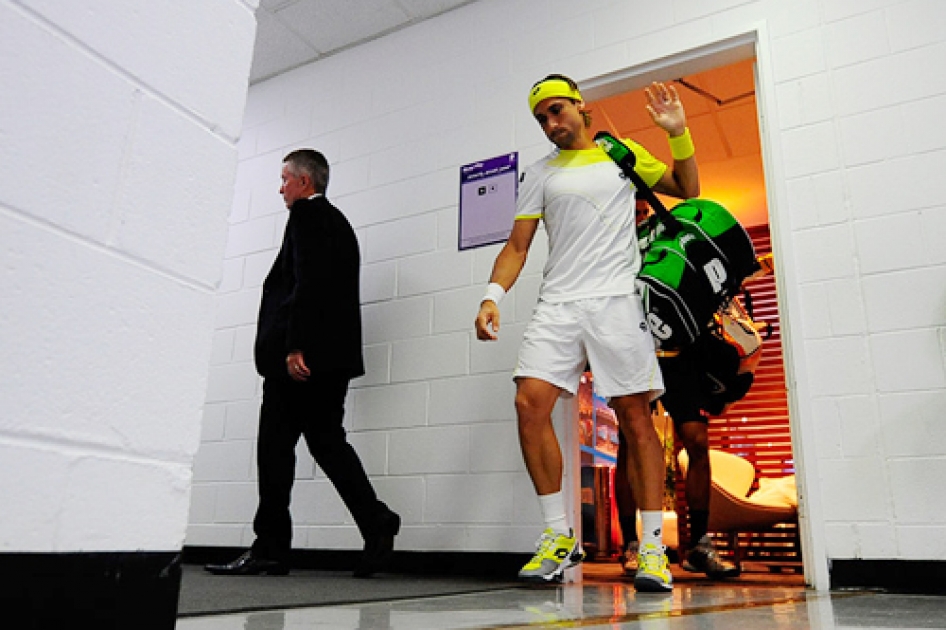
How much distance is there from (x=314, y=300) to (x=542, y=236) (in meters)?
0.92

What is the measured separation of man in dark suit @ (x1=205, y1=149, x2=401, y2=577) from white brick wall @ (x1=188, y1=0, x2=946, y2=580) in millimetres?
415

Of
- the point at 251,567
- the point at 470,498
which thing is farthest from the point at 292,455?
the point at 470,498

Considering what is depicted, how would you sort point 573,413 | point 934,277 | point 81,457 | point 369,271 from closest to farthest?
point 81,457 < point 934,277 < point 573,413 < point 369,271

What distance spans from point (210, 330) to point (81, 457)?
0.64 ft

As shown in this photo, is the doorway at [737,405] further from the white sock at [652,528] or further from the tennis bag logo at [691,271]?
the white sock at [652,528]

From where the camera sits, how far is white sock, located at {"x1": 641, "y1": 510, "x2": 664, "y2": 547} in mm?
2000

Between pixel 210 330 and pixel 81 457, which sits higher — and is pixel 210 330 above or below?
above

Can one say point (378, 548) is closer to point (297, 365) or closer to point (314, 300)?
point (297, 365)

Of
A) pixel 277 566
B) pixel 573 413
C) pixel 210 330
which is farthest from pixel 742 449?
pixel 210 330

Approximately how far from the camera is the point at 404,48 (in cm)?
365

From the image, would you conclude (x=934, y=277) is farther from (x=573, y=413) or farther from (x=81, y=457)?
(x=81, y=457)

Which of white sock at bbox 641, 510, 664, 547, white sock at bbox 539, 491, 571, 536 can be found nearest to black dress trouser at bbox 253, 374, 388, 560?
white sock at bbox 539, 491, 571, 536

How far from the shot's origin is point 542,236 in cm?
297

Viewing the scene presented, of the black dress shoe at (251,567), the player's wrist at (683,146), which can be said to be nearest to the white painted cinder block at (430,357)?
the black dress shoe at (251,567)
